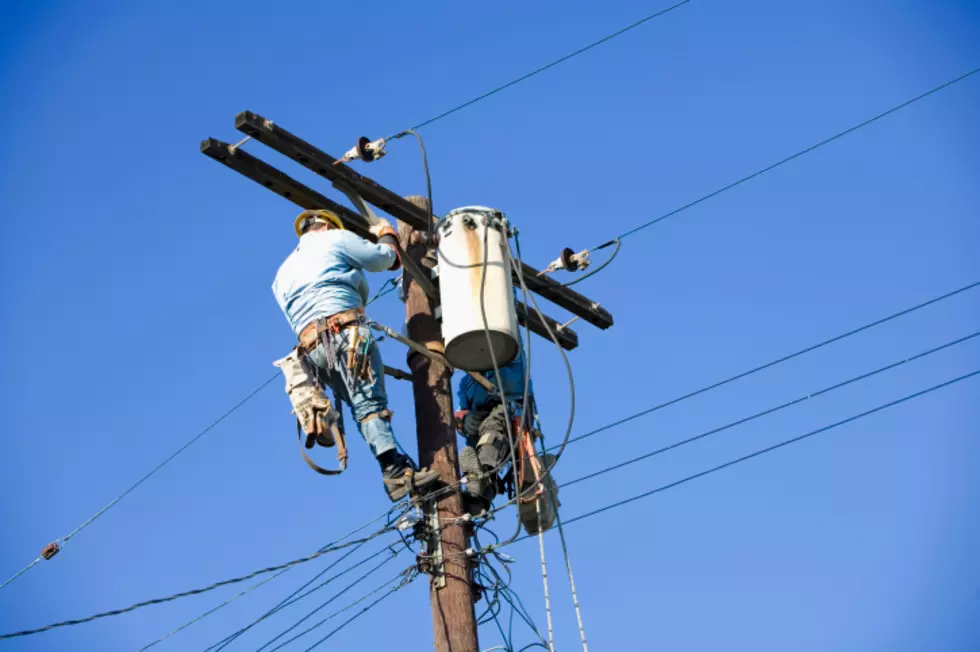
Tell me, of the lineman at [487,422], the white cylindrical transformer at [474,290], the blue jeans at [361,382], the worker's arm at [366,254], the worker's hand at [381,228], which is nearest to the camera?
the white cylindrical transformer at [474,290]

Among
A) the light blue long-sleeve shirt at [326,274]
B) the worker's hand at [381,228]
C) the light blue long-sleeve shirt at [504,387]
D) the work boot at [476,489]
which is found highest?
the worker's hand at [381,228]

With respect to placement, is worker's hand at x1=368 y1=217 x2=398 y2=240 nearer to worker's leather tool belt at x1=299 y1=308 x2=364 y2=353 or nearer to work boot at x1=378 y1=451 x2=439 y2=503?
worker's leather tool belt at x1=299 y1=308 x2=364 y2=353

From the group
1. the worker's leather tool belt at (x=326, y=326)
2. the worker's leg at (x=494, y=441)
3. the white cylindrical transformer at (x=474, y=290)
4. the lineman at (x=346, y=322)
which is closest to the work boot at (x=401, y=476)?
the lineman at (x=346, y=322)

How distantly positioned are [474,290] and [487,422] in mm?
1058

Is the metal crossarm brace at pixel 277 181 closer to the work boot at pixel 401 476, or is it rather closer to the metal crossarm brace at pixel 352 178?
the metal crossarm brace at pixel 352 178

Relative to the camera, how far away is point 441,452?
865cm

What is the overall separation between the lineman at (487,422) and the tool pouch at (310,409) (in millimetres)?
806

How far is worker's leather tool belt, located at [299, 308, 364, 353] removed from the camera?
344 inches

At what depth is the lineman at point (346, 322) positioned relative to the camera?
8.55 meters

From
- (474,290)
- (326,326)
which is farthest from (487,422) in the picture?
(326,326)

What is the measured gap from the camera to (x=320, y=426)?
8.62 meters

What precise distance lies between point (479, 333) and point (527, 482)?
1297 millimetres

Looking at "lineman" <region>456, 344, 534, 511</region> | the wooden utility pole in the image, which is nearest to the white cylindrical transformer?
the wooden utility pole

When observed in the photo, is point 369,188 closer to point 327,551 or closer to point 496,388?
point 496,388
